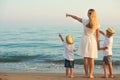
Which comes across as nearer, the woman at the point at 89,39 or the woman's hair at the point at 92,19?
the woman's hair at the point at 92,19

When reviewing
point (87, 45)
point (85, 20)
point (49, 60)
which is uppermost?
point (85, 20)

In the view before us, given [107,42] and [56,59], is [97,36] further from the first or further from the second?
[56,59]

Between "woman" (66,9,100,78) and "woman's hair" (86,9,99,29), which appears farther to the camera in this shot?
"woman" (66,9,100,78)

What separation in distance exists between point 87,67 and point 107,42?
2.54 ft

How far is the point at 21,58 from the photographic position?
17.5 m

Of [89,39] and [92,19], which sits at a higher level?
[92,19]

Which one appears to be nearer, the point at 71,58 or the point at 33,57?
the point at 71,58

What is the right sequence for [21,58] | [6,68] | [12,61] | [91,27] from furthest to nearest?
[21,58] < [12,61] < [6,68] < [91,27]

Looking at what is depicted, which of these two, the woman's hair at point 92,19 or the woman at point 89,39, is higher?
the woman's hair at point 92,19

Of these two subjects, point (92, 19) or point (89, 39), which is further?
point (89, 39)

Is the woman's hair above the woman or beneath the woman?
above

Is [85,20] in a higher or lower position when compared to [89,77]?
higher

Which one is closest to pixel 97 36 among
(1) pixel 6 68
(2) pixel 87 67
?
(2) pixel 87 67

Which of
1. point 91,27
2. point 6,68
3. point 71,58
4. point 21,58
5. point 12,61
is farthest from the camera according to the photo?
point 21,58
